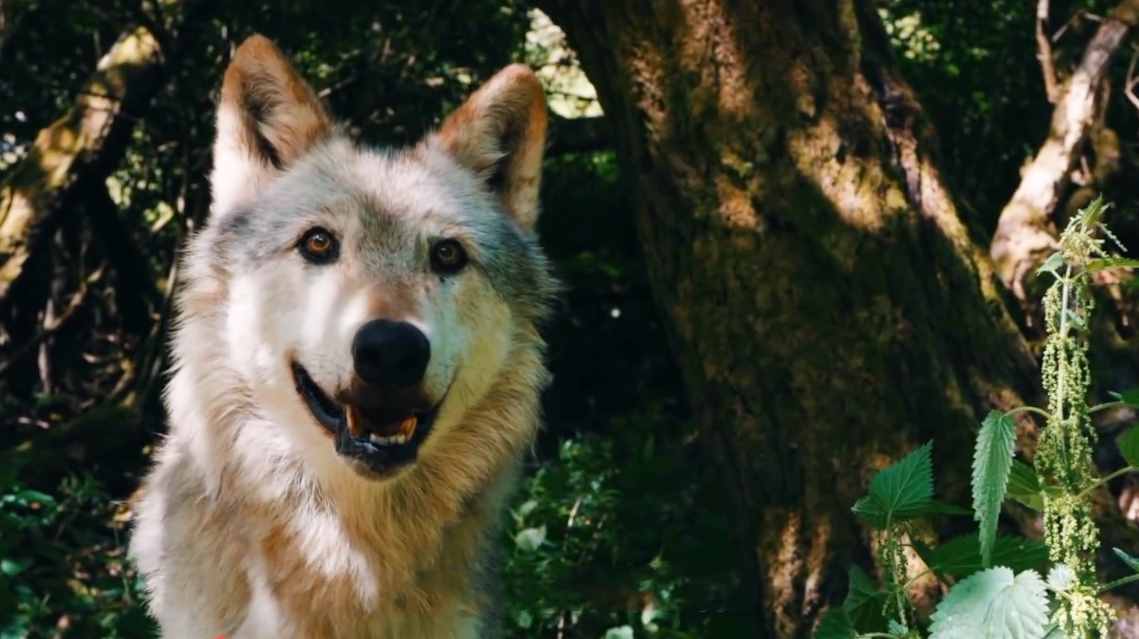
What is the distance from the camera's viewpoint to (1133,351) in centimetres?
581

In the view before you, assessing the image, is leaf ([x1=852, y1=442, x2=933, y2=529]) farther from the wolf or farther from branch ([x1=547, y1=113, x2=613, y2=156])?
branch ([x1=547, y1=113, x2=613, y2=156])

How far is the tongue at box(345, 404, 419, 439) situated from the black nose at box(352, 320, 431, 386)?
0.60 feet

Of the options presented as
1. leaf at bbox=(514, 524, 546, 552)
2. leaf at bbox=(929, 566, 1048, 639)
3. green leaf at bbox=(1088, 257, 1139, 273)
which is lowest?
leaf at bbox=(514, 524, 546, 552)

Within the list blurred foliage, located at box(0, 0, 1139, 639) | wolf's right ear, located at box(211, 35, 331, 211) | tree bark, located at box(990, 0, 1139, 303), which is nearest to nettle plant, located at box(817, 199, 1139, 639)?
wolf's right ear, located at box(211, 35, 331, 211)

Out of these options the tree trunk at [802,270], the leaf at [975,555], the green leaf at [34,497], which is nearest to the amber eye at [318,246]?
the tree trunk at [802,270]

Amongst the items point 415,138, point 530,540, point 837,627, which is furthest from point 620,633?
point 415,138

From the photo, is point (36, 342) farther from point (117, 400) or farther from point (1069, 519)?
point (1069, 519)

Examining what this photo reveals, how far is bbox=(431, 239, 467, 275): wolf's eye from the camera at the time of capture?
12.2ft

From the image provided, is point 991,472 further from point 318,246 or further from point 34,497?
point 34,497

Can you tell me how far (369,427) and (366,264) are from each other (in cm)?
45

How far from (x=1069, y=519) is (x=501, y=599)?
2102 millimetres

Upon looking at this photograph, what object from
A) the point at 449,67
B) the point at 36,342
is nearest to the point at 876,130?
the point at 449,67

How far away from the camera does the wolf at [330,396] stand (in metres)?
3.43

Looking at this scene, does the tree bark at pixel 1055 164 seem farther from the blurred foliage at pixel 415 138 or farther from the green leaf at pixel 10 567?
the green leaf at pixel 10 567
